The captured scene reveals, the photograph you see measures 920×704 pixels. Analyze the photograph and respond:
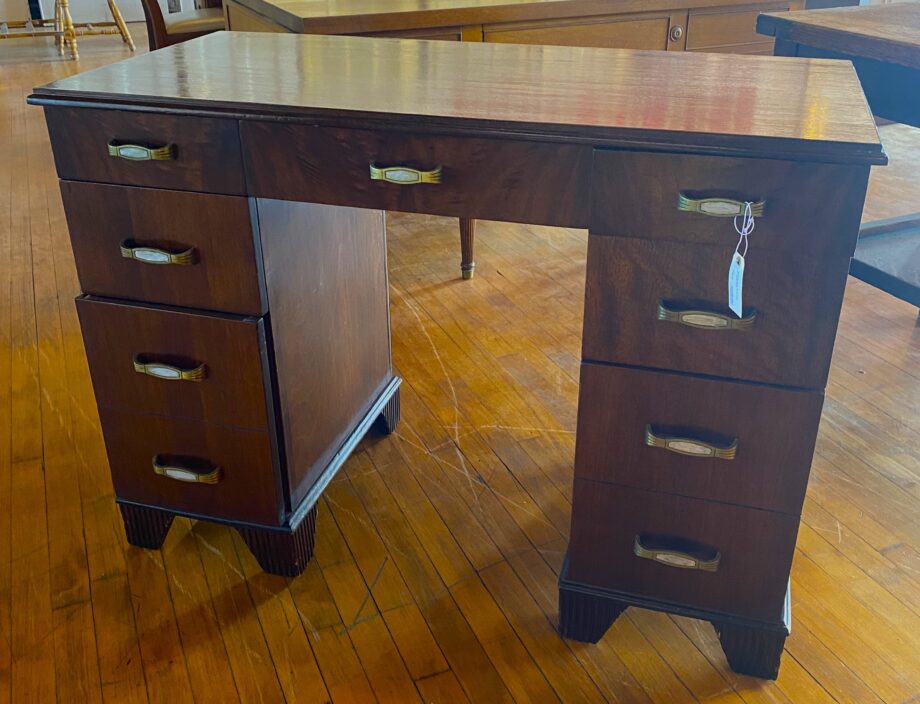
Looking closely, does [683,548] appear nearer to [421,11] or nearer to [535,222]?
[535,222]

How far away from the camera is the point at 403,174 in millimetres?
1085

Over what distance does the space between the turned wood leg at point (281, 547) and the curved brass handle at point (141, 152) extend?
23.4 inches

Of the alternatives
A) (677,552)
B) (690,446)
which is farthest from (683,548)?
(690,446)

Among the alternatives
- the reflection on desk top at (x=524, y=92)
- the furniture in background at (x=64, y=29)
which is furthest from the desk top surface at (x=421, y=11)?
the furniture in background at (x=64, y=29)

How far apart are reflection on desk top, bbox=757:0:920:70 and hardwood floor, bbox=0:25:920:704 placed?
718 mm

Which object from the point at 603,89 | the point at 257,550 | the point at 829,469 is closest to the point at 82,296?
the point at 257,550

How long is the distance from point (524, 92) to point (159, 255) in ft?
1.81

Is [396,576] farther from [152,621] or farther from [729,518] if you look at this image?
[729,518]

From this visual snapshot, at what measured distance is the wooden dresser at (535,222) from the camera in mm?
1002

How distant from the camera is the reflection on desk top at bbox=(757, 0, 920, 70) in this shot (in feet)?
5.26

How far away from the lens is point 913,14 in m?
1.88

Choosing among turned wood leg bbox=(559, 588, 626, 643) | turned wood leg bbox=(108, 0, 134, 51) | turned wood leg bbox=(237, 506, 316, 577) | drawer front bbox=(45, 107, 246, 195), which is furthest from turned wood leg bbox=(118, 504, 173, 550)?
turned wood leg bbox=(108, 0, 134, 51)

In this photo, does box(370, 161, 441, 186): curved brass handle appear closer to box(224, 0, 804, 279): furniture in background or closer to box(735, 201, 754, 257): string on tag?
box(735, 201, 754, 257): string on tag

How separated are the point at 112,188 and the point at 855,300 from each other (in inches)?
75.9
